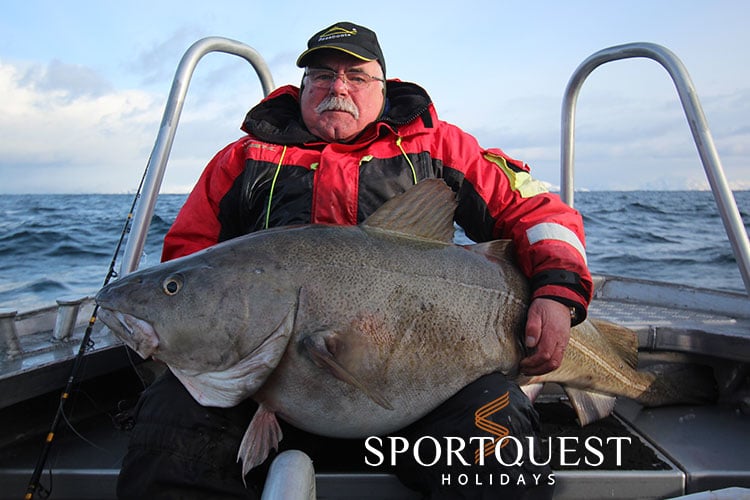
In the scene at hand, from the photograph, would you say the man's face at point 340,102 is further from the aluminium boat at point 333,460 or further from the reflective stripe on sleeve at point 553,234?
the reflective stripe on sleeve at point 553,234

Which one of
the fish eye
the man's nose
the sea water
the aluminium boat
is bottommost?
the sea water

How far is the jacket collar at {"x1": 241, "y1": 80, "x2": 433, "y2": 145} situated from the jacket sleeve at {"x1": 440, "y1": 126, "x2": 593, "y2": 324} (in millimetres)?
253

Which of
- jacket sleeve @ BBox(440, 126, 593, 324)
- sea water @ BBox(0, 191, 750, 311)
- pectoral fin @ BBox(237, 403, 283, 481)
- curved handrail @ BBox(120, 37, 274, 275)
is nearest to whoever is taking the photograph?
pectoral fin @ BBox(237, 403, 283, 481)

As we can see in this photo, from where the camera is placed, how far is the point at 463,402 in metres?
2.22

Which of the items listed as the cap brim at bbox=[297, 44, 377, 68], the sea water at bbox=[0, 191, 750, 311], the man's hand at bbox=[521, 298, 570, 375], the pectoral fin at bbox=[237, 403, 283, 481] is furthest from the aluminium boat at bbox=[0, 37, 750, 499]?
the sea water at bbox=[0, 191, 750, 311]

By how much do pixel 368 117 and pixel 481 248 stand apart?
1126 mm

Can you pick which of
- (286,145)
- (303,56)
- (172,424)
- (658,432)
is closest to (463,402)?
(172,424)

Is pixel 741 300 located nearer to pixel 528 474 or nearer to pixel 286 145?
pixel 528 474

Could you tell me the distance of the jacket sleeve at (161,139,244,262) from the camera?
121 inches

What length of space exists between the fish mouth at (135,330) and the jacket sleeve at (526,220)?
1.57 m

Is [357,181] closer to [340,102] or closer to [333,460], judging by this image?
[340,102]

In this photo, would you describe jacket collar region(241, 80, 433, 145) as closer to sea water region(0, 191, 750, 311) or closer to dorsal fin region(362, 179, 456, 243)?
dorsal fin region(362, 179, 456, 243)

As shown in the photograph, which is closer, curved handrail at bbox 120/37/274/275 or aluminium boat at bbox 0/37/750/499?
aluminium boat at bbox 0/37/750/499

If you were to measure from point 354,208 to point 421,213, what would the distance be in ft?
1.77
